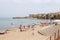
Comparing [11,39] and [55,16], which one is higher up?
[11,39]

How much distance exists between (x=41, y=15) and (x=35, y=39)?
191ft

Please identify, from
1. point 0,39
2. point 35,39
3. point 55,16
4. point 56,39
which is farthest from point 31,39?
point 55,16

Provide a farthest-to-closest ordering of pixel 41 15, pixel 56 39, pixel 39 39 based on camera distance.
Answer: pixel 41 15, pixel 39 39, pixel 56 39

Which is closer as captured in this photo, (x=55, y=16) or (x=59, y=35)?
(x=59, y=35)

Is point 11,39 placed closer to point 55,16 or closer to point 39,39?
point 39,39

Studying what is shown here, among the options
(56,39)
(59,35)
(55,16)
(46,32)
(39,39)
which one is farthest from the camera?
(55,16)

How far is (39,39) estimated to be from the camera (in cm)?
1405

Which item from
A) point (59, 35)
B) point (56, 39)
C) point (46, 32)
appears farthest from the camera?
point (46, 32)

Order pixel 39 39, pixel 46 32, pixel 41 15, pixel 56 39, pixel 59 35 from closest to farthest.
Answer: pixel 56 39, pixel 59 35, pixel 39 39, pixel 46 32, pixel 41 15

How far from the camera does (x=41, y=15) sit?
72062mm

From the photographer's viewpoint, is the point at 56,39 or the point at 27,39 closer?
the point at 56,39

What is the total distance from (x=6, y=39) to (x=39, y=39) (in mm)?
2683

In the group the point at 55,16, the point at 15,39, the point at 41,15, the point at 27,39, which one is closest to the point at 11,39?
the point at 15,39

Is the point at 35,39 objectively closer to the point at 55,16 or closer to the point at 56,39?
the point at 56,39
